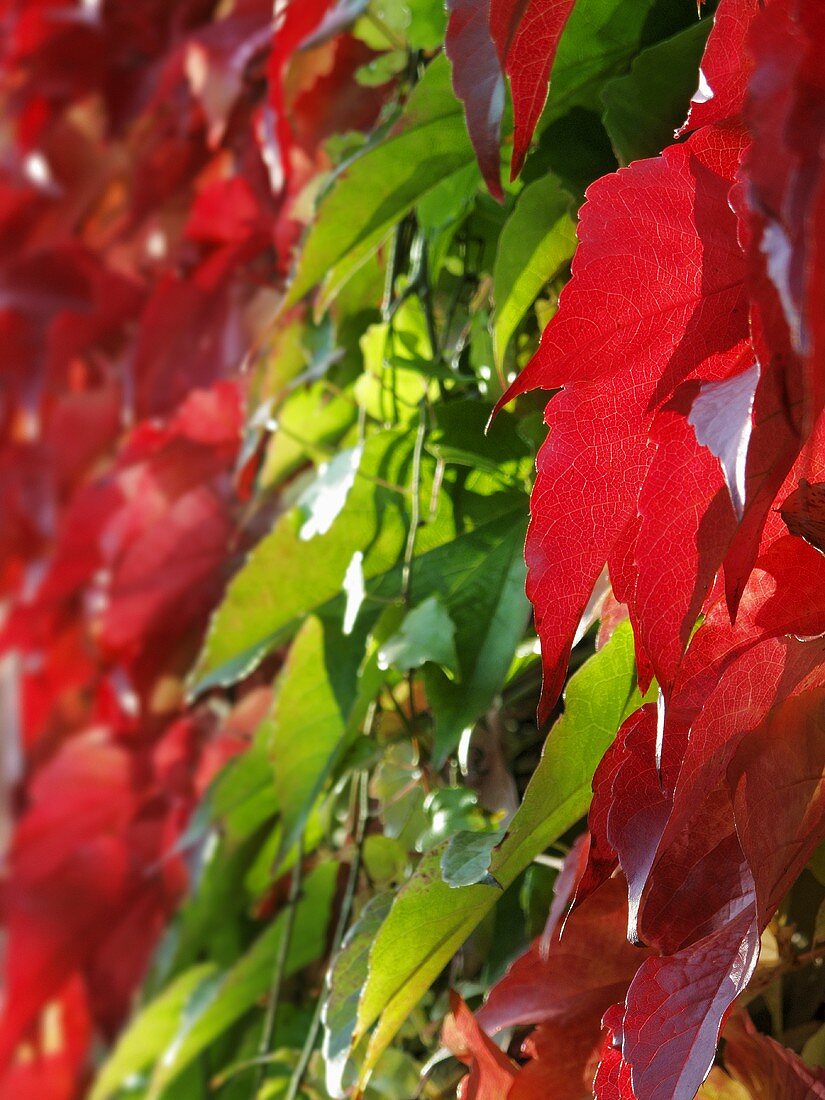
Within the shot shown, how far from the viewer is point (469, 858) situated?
0.33 m

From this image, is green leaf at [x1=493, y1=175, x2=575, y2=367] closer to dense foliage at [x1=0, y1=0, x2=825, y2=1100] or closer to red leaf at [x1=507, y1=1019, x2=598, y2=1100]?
dense foliage at [x1=0, y1=0, x2=825, y2=1100]

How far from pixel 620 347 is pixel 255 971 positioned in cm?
50

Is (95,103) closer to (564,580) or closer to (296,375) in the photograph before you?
(296,375)

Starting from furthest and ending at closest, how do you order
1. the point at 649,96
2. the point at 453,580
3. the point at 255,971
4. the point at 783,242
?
the point at 255,971
the point at 453,580
the point at 649,96
the point at 783,242

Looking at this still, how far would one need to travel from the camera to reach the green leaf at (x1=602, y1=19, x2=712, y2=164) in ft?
1.23

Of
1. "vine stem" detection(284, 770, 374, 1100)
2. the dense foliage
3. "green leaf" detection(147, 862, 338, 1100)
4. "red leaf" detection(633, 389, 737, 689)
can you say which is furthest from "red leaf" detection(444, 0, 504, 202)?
"green leaf" detection(147, 862, 338, 1100)

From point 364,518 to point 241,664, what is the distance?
3.6 inches

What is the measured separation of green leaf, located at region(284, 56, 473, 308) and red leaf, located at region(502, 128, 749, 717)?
0.63ft

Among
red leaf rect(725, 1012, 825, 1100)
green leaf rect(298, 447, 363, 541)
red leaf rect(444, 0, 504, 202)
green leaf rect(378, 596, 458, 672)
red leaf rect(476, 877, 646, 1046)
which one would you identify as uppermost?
red leaf rect(444, 0, 504, 202)

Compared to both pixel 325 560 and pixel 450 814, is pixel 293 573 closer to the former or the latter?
pixel 325 560

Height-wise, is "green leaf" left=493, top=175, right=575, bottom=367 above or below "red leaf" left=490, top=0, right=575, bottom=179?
below

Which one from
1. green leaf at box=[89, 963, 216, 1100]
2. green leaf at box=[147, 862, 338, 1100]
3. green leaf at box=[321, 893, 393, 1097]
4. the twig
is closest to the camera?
green leaf at box=[321, 893, 393, 1097]

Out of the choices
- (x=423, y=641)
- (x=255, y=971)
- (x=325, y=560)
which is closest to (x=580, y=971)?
(x=423, y=641)

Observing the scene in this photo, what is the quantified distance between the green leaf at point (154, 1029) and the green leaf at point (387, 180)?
48 centimetres
